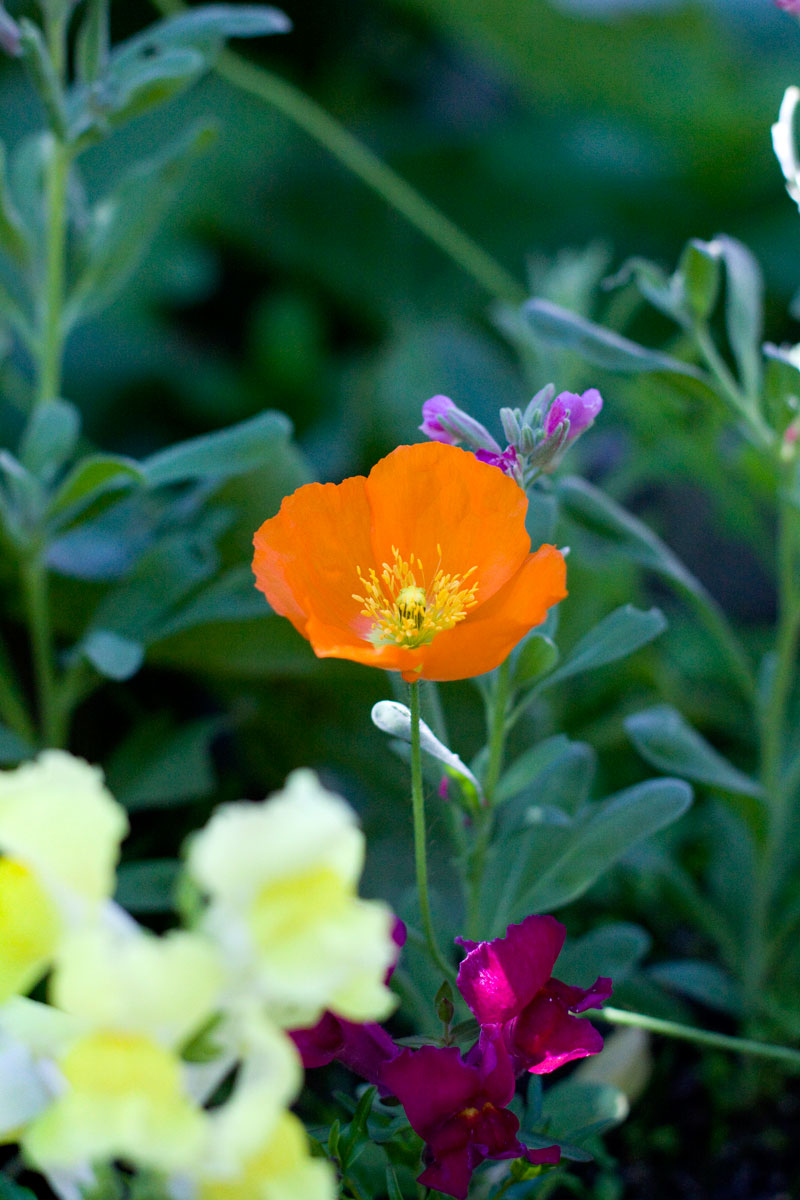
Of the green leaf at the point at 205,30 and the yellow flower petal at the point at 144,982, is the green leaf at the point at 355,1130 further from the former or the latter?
the green leaf at the point at 205,30

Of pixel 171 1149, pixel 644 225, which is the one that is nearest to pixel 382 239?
pixel 644 225

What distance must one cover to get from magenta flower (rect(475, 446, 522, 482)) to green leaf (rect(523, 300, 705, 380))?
173 mm

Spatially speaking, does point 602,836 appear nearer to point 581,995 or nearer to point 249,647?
point 581,995

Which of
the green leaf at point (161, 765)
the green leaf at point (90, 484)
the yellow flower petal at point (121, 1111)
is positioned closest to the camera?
the yellow flower petal at point (121, 1111)

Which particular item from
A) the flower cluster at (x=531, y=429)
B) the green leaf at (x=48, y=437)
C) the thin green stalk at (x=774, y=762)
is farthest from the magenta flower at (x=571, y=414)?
the green leaf at (x=48, y=437)

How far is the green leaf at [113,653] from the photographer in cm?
56

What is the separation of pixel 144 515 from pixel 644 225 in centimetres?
102

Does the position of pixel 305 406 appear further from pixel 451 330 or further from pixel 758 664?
pixel 758 664

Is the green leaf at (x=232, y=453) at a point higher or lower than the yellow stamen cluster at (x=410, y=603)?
lower

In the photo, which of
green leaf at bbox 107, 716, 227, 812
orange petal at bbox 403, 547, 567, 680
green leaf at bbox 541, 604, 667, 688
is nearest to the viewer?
orange petal at bbox 403, 547, 567, 680

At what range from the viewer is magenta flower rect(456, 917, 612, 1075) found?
0.38 meters

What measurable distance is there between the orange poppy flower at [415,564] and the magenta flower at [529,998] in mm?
95

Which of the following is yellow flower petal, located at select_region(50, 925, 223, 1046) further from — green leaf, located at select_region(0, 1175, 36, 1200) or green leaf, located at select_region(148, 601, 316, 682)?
green leaf, located at select_region(148, 601, 316, 682)

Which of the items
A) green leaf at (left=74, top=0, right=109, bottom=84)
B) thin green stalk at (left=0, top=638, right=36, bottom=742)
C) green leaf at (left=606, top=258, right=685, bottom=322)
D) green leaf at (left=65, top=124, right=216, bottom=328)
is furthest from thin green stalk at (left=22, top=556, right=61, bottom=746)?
green leaf at (left=606, top=258, right=685, bottom=322)
